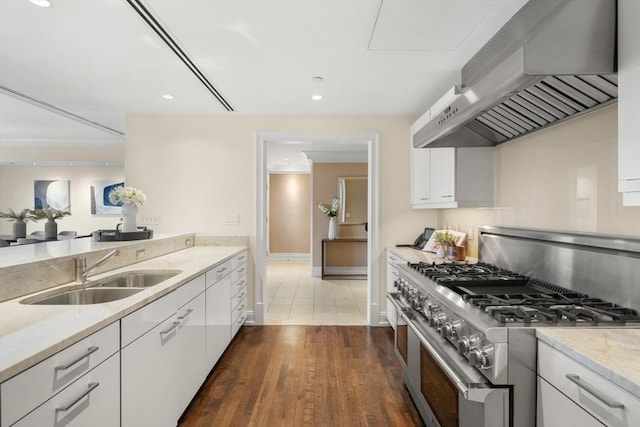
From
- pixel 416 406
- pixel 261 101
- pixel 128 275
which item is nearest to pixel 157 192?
pixel 261 101

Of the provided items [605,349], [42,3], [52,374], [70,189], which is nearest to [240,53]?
[42,3]

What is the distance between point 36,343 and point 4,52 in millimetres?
2471

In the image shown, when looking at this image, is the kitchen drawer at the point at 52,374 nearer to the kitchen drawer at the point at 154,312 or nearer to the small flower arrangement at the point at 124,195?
the kitchen drawer at the point at 154,312

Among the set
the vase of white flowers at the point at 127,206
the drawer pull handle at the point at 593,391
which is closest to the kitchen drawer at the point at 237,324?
the vase of white flowers at the point at 127,206

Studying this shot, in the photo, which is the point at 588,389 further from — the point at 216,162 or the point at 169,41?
the point at 216,162

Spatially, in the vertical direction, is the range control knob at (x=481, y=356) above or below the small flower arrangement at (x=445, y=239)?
below

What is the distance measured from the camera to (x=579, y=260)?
167 cm

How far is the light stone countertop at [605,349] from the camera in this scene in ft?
2.77

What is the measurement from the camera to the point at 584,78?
139 cm

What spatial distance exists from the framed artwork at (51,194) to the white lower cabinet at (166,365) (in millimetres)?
5051

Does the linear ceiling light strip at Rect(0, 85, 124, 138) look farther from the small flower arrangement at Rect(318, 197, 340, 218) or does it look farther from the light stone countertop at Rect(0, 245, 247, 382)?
the small flower arrangement at Rect(318, 197, 340, 218)

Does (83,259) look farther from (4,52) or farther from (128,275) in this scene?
(4,52)

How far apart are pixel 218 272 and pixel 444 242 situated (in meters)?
1.99

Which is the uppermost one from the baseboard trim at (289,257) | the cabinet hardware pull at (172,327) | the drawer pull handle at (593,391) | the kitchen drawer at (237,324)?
the drawer pull handle at (593,391)
